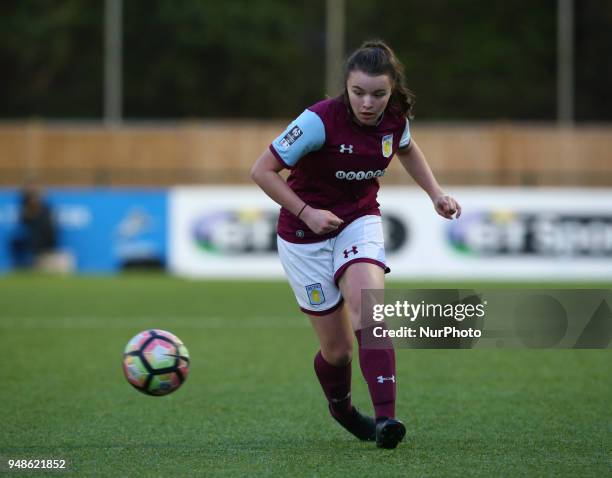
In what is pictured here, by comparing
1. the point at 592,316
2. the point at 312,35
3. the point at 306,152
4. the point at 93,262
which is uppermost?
the point at 312,35

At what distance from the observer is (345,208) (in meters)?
5.52

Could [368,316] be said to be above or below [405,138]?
below

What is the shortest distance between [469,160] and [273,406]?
60.9 feet

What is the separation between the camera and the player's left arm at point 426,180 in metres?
5.62

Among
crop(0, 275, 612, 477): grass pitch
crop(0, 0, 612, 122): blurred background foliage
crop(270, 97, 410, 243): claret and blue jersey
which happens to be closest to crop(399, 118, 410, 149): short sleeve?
crop(270, 97, 410, 243): claret and blue jersey

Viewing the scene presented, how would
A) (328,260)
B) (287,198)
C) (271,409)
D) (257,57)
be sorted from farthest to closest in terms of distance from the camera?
(257,57)
(271,409)
(328,260)
(287,198)

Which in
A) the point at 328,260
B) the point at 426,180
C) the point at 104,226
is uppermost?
the point at 426,180

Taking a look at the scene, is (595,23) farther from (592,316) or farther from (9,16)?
(592,316)

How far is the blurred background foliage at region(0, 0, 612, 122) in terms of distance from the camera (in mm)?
29938

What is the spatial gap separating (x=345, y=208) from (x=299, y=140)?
1.48 ft

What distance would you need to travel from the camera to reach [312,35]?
30.3m

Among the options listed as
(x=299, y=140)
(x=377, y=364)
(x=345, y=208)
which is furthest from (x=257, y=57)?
(x=377, y=364)

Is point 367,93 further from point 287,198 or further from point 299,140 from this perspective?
point 287,198

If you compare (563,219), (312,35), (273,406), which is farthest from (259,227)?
(312,35)
